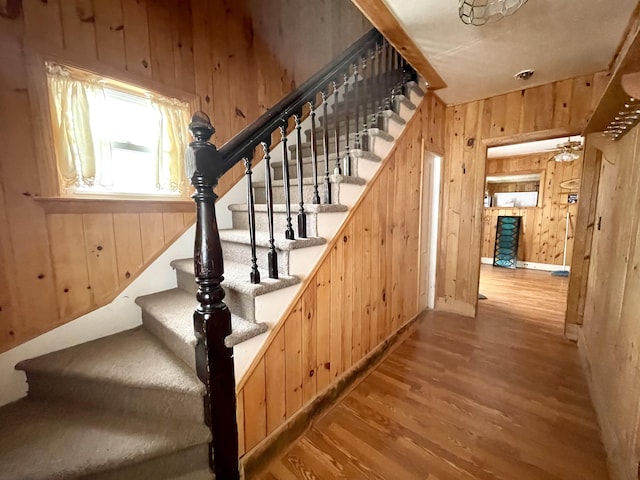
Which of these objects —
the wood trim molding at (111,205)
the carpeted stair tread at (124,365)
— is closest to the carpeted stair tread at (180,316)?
the carpeted stair tread at (124,365)

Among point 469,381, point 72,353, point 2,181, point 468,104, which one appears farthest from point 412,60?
point 72,353

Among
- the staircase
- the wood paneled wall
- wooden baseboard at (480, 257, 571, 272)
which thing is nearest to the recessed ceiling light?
the staircase

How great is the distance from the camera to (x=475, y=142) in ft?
9.75

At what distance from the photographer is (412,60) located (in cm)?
210

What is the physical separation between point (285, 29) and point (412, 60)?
1.42m

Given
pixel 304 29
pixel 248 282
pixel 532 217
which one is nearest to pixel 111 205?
pixel 248 282

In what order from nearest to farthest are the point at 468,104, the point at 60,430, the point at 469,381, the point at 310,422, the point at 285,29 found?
1. the point at 60,430
2. the point at 310,422
3. the point at 469,381
4. the point at 285,29
5. the point at 468,104

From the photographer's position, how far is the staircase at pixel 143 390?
1.01 metres

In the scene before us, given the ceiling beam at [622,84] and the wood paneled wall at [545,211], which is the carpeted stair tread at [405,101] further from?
the wood paneled wall at [545,211]

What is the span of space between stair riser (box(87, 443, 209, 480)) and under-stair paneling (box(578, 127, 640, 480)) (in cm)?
177

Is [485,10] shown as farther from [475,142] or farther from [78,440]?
[78,440]

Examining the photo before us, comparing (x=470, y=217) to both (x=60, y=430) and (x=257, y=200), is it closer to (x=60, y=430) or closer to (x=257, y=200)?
(x=257, y=200)

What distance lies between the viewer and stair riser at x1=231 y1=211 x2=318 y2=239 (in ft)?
5.13

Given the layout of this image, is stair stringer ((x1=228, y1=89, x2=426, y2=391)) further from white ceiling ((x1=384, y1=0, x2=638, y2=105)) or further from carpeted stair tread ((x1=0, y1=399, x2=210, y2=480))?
white ceiling ((x1=384, y1=0, x2=638, y2=105))
